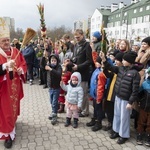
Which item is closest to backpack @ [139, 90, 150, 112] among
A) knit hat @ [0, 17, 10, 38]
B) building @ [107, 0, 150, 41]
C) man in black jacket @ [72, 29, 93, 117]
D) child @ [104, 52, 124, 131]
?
child @ [104, 52, 124, 131]

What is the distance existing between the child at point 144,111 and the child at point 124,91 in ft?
0.78

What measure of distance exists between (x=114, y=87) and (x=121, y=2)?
62876mm

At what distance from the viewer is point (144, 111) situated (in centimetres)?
397

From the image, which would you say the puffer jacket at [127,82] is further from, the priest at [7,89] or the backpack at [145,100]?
the priest at [7,89]

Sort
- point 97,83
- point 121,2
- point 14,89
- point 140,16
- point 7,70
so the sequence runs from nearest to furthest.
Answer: point 7,70 < point 14,89 < point 97,83 < point 140,16 < point 121,2

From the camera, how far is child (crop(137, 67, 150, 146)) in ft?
12.5

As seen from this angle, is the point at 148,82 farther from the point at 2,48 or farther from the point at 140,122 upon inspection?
the point at 2,48

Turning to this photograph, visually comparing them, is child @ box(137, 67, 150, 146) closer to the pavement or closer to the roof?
the pavement

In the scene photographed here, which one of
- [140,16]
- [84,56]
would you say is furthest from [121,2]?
[84,56]

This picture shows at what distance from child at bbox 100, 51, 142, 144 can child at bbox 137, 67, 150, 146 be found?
9.3 inches

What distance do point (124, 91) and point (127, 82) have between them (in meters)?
0.19

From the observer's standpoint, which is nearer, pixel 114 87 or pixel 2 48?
pixel 2 48

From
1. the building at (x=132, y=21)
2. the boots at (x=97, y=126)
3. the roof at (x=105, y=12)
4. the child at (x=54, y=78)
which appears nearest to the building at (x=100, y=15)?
the roof at (x=105, y=12)

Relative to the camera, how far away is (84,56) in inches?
191
